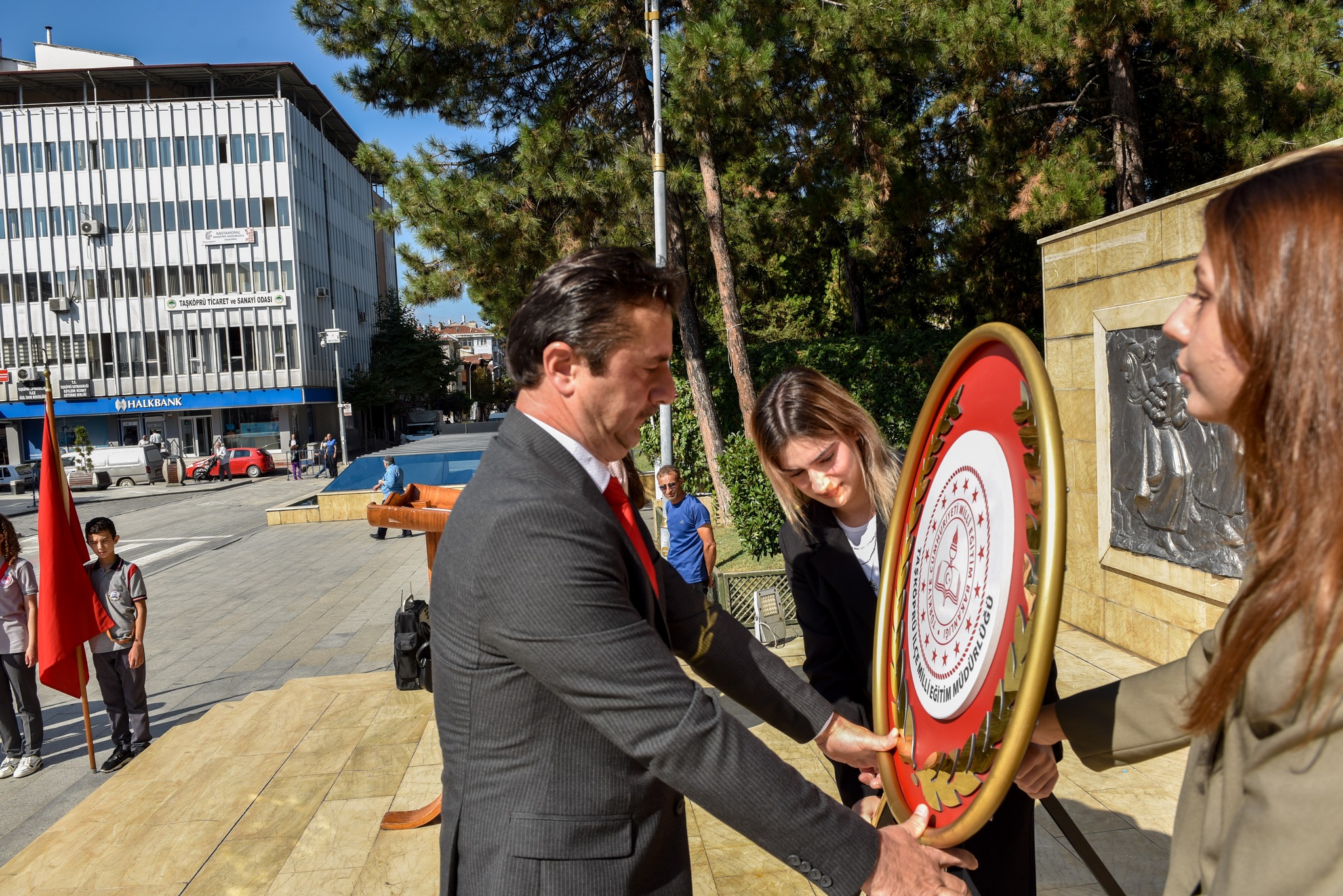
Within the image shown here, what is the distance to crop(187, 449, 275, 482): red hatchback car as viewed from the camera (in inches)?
1439

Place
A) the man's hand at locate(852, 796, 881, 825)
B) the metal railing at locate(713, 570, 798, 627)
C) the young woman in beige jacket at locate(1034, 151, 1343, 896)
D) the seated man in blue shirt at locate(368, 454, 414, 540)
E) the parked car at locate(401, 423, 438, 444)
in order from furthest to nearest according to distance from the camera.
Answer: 1. the parked car at locate(401, 423, 438, 444)
2. the seated man in blue shirt at locate(368, 454, 414, 540)
3. the metal railing at locate(713, 570, 798, 627)
4. the man's hand at locate(852, 796, 881, 825)
5. the young woman in beige jacket at locate(1034, 151, 1343, 896)

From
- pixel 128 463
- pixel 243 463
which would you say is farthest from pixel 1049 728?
pixel 243 463

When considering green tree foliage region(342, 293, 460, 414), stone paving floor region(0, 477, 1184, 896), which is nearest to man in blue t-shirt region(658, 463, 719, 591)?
stone paving floor region(0, 477, 1184, 896)

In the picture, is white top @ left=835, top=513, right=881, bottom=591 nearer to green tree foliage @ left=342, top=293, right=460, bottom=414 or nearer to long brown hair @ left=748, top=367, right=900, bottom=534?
long brown hair @ left=748, top=367, right=900, bottom=534

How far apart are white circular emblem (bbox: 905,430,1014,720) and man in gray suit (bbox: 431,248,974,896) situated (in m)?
0.26

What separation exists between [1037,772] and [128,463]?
3954 cm

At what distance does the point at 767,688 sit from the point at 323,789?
3.80 meters

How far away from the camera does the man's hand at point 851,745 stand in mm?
1899

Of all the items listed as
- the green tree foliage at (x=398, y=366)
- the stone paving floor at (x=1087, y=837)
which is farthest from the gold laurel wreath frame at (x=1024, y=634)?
the green tree foliage at (x=398, y=366)

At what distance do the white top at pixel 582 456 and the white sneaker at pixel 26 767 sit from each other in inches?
269

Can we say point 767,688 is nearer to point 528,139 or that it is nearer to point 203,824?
point 203,824

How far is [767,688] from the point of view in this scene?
1.98 meters

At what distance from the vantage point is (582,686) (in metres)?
1.41

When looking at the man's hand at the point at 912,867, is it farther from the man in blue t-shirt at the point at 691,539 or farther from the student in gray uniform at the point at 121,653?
the student in gray uniform at the point at 121,653
